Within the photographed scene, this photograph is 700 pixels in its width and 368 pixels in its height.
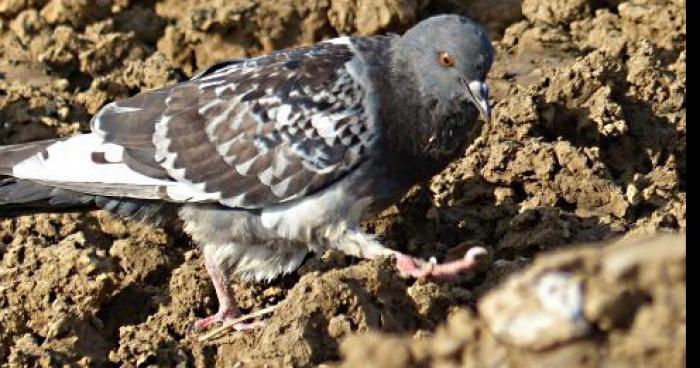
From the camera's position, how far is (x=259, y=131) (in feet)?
23.8

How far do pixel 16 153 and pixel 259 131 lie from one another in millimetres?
1444

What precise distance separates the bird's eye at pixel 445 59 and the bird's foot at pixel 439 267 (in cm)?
96

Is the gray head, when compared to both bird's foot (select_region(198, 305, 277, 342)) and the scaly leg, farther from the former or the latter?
bird's foot (select_region(198, 305, 277, 342))

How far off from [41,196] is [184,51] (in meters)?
2.57

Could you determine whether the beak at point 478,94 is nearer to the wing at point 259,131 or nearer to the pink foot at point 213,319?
the wing at point 259,131

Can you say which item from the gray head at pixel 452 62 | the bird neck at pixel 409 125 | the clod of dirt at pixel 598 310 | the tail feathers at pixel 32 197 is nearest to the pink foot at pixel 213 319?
the tail feathers at pixel 32 197

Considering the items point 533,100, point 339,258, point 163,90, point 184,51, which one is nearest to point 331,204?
point 339,258

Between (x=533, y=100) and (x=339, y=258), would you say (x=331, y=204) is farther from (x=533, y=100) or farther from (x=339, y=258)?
(x=533, y=100)

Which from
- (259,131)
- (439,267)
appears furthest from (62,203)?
(439,267)

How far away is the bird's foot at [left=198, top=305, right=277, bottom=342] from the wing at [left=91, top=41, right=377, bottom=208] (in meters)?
0.56

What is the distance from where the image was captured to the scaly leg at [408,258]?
6.71m

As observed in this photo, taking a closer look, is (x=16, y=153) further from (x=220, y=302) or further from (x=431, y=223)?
(x=431, y=223)

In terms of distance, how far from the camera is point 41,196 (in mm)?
7605

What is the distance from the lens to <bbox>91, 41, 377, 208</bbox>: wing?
706 centimetres
